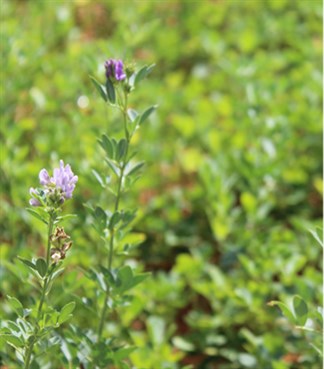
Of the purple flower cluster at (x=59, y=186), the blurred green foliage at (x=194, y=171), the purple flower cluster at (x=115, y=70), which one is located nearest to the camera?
the purple flower cluster at (x=59, y=186)

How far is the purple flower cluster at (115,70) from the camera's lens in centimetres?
165

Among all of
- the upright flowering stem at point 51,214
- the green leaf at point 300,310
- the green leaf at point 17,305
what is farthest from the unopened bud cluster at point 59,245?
the green leaf at point 300,310

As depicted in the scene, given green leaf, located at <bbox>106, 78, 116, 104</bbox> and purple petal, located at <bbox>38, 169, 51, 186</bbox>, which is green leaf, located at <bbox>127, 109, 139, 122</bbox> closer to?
green leaf, located at <bbox>106, 78, 116, 104</bbox>

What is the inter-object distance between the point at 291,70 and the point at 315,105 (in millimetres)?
640

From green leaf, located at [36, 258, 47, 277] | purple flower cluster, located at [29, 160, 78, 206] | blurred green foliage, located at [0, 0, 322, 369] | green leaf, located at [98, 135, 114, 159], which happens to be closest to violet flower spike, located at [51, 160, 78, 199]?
purple flower cluster, located at [29, 160, 78, 206]

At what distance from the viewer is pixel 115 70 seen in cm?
166

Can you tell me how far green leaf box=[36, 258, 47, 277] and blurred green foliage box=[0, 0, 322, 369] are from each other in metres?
0.31

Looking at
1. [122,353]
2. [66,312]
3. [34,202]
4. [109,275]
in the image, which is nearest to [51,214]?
[34,202]

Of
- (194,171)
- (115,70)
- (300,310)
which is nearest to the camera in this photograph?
(115,70)

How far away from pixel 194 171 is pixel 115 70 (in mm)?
1511

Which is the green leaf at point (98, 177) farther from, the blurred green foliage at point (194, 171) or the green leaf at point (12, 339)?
the green leaf at point (12, 339)

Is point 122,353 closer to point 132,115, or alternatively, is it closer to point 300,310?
point 300,310

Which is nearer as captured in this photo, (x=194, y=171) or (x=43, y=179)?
(x=43, y=179)

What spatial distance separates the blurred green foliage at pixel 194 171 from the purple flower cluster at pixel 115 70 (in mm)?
418
